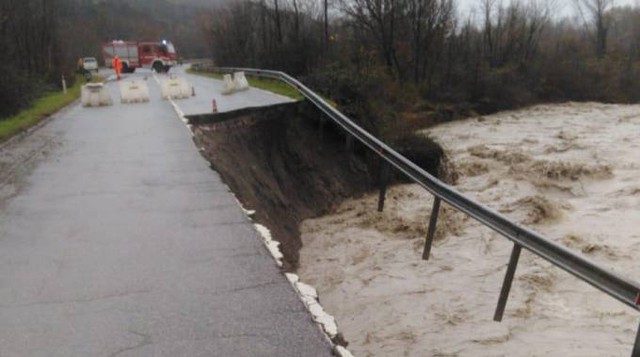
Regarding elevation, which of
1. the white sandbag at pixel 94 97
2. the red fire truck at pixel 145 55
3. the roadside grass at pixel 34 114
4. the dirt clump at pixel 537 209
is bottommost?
the dirt clump at pixel 537 209

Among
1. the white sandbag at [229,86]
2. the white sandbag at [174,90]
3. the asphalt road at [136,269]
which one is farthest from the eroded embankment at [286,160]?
the white sandbag at [174,90]

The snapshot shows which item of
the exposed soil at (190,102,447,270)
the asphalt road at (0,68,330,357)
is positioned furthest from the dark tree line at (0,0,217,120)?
the asphalt road at (0,68,330,357)

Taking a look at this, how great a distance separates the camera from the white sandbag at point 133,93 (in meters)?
21.9

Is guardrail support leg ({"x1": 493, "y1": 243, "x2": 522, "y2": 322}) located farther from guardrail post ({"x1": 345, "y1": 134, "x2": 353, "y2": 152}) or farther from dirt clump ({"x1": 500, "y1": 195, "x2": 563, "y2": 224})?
guardrail post ({"x1": 345, "y1": 134, "x2": 353, "y2": 152})

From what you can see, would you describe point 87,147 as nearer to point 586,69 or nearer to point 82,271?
point 82,271

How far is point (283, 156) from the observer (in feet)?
48.5

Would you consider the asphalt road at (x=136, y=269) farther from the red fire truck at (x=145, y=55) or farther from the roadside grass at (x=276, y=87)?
the red fire truck at (x=145, y=55)

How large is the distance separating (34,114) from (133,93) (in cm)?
369

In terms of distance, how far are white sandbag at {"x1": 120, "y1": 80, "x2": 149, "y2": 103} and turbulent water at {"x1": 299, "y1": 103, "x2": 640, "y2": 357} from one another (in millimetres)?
11494

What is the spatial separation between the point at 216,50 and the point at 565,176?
46.4 meters

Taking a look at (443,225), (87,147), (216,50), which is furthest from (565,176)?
(216,50)

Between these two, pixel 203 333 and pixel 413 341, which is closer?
pixel 203 333

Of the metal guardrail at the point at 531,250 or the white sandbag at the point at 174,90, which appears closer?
the metal guardrail at the point at 531,250

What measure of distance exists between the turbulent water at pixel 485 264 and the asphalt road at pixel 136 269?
1.70 meters
